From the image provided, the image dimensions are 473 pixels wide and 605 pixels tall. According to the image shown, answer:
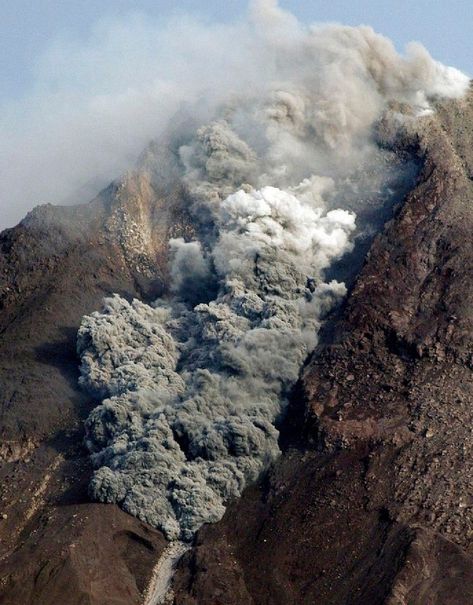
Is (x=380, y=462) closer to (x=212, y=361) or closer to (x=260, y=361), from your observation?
(x=260, y=361)

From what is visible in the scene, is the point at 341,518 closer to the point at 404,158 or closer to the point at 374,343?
the point at 374,343

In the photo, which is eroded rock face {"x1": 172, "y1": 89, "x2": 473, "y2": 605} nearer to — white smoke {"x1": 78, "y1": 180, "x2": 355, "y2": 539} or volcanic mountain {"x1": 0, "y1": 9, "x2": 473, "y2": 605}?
volcanic mountain {"x1": 0, "y1": 9, "x2": 473, "y2": 605}

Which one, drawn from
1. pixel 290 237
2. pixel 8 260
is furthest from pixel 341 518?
pixel 8 260

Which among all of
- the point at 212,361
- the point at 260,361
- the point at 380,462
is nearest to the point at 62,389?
the point at 212,361

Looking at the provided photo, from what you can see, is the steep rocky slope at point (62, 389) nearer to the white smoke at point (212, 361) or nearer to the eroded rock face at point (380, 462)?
the white smoke at point (212, 361)

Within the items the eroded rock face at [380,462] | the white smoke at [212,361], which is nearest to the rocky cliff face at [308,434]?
the eroded rock face at [380,462]

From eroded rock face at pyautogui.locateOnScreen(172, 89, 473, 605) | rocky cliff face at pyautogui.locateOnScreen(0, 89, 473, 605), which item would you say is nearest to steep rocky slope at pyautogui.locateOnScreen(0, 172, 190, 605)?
rocky cliff face at pyautogui.locateOnScreen(0, 89, 473, 605)

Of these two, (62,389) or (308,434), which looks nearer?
(308,434)
